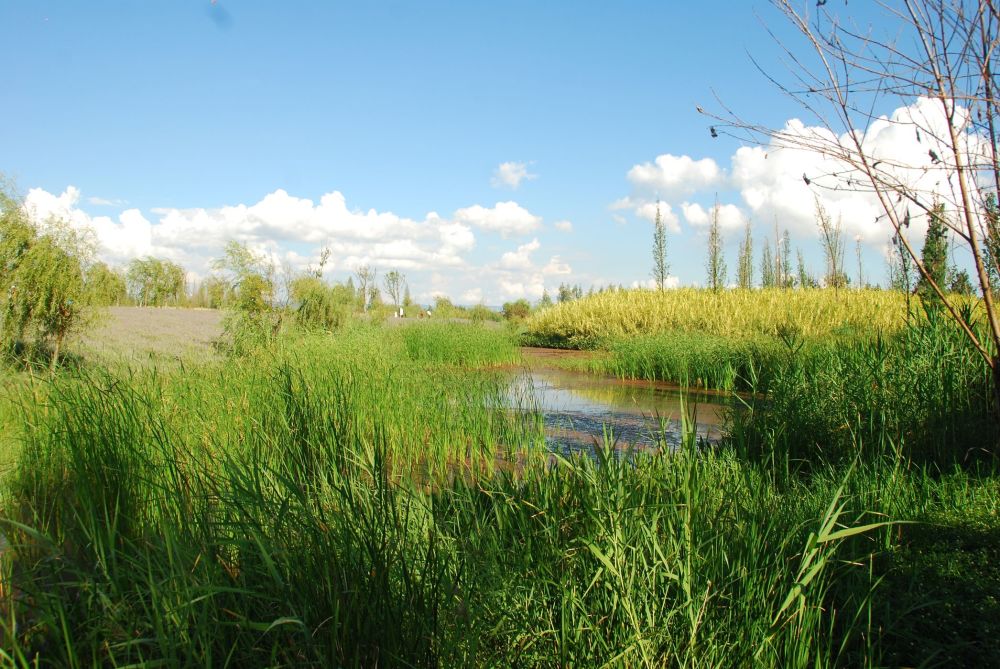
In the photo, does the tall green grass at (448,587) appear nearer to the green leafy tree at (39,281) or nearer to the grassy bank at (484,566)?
the grassy bank at (484,566)

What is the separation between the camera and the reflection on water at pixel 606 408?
615 centimetres

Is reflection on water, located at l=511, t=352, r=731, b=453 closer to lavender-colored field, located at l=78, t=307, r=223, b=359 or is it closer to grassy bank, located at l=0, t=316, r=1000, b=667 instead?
grassy bank, located at l=0, t=316, r=1000, b=667

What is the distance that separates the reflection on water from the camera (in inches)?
242

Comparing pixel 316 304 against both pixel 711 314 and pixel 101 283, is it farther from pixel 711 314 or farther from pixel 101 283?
pixel 711 314

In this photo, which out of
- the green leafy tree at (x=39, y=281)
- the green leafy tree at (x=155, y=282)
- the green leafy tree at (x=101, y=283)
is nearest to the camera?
the green leafy tree at (x=39, y=281)

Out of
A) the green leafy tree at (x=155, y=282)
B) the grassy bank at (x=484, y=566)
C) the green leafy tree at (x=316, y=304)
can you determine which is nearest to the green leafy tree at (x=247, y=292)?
the green leafy tree at (x=316, y=304)

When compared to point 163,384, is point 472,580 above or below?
below

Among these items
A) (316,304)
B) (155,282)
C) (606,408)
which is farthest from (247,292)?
(155,282)

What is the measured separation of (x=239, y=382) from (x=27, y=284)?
4.05 meters

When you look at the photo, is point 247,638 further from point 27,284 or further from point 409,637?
point 27,284

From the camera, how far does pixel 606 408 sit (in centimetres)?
860

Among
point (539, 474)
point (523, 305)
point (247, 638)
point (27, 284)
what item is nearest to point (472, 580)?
point (247, 638)

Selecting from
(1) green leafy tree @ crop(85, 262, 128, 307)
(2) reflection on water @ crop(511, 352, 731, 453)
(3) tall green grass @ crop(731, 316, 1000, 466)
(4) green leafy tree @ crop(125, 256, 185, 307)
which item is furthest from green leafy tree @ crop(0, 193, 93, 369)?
(4) green leafy tree @ crop(125, 256, 185, 307)

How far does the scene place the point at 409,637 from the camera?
184 cm
